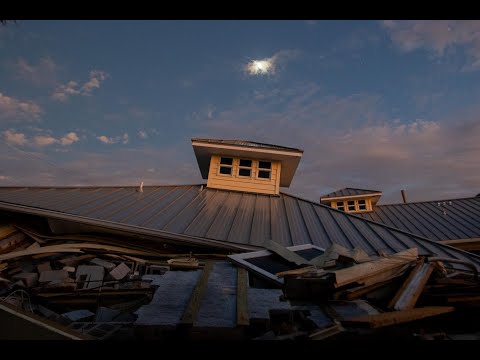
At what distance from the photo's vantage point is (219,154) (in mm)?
14445

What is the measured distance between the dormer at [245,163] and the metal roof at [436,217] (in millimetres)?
10058

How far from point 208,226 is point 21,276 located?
5137mm

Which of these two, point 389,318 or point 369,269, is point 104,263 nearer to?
point 369,269

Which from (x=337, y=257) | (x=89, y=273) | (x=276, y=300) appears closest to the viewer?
(x=276, y=300)

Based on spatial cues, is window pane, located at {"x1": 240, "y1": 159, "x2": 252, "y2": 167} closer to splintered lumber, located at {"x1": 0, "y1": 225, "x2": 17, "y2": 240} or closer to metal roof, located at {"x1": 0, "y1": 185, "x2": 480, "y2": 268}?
metal roof, located at {"x1": 0, "y1": 185, "x2": 480, "y2": 268}

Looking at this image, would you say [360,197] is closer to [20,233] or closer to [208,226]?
[208,226]

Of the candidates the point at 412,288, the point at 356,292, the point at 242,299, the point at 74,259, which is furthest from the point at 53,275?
the point at 412,288

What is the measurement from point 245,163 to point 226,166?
1170 mm

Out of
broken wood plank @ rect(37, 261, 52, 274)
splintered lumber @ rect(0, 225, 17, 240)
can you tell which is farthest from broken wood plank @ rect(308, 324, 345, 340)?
splintered lumber @ rect(0, 225, 17, 240)

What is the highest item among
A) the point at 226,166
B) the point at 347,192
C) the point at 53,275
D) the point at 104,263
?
the point at 347,192

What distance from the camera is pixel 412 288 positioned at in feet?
11.4

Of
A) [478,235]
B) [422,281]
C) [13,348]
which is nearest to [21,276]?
[13,348]

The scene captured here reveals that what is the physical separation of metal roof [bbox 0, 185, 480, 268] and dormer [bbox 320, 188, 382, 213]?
39.6 ft

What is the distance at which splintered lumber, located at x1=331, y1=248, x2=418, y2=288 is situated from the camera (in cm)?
319
